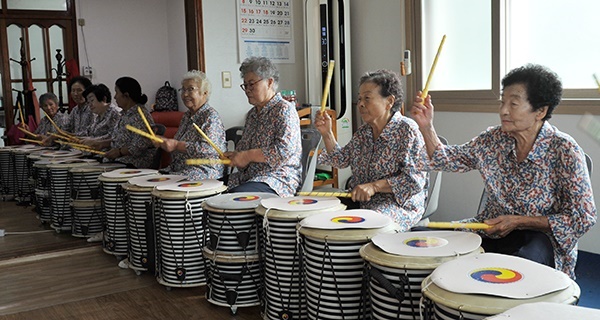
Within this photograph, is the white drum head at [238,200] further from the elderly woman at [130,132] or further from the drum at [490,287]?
the elderly woman at [130,132]

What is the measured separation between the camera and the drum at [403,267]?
1820 millimetres

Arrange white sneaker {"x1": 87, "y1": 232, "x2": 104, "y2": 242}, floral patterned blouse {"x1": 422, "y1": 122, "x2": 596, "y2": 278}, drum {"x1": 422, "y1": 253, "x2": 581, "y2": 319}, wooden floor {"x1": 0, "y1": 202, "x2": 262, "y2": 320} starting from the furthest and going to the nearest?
white sneaker {"x1": 87, "y1": 232, "x2": 104, "y2": 242}
wooden floor {"x1": 0, "y1": 202, "x2": 262, "y2": 320}
floral patterned blouse {"x1": 422, "y1": 122, "x2": 596, "y2": 278}
drum {"x1": 422, "y1": 253, "x2": 581, "y2": 319}

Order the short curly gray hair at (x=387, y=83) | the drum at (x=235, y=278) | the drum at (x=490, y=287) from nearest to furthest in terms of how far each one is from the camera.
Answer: the drum at (x=490, y=287) → the short curly gray hair at (x=387, y=83) → the drum at (x=235, y=278)

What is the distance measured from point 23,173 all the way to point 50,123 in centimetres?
59

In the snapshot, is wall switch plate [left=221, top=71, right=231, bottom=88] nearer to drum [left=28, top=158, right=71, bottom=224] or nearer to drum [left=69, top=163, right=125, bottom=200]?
drum [left=69, top=163, right=125, bottom=200]

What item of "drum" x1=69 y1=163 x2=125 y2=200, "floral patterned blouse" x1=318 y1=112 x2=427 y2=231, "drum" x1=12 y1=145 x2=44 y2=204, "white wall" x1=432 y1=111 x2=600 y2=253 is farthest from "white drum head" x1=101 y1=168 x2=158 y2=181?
"drum" x1=12 y1=145 x2=44 y2=204

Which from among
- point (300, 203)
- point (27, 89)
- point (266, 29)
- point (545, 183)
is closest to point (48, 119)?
point (27, 89)

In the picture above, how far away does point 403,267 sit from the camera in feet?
5.95

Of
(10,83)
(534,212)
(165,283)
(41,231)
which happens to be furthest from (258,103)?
(10,83)

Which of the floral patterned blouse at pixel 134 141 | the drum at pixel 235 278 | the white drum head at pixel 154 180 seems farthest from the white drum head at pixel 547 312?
the floral patterned blouse at pixel 134 141

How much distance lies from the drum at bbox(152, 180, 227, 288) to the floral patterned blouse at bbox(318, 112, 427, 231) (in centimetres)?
83

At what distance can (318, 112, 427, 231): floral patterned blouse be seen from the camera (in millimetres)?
2705

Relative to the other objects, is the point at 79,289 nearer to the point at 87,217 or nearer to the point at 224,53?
the point at 87,217

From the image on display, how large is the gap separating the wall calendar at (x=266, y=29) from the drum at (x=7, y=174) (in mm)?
2750
